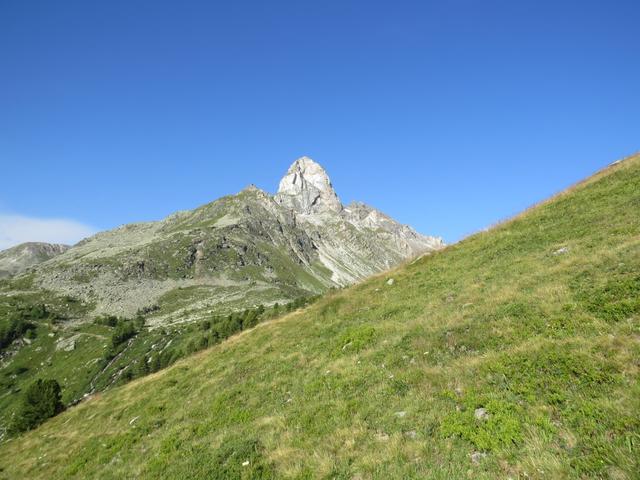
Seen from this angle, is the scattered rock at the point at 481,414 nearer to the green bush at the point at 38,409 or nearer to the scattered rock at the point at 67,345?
the green bush at the point at 38,409

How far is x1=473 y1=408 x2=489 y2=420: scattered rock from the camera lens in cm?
1035

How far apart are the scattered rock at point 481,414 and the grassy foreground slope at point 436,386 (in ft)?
0.17

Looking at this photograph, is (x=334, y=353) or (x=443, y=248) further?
(x=443, y=248)

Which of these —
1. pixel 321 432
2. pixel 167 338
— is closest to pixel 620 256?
pixel 321 432

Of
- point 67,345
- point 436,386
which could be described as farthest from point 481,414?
point 67,345

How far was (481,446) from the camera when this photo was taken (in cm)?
923

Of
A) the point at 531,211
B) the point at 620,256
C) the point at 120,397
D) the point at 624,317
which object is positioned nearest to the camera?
the point at 624,317

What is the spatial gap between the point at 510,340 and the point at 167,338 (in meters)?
185

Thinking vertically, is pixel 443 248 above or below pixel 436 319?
above

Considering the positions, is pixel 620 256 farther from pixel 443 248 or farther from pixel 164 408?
pixel 164 408

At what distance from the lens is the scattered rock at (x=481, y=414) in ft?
34.0

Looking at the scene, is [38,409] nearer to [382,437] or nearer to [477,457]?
[382,437]

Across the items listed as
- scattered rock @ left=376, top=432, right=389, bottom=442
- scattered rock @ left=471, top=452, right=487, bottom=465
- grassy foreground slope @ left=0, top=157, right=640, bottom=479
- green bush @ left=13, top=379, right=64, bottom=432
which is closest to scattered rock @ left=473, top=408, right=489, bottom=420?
grassy foreground slope @ left=0, top=157, right=640, bottom=479

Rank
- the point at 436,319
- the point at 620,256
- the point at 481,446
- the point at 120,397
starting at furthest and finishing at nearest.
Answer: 1. the point at 120,397
2. the point at 436,319
3. the point at 620,256
4. the point at 481,446
